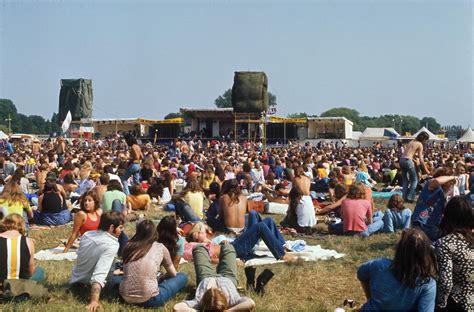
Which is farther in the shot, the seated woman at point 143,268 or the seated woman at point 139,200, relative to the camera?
the seated woman at point 139,200

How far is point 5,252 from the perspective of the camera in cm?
555

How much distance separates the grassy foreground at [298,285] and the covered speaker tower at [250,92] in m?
32.7

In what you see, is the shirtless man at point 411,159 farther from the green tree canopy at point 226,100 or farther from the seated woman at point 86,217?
the green tree canopy at point 226,100

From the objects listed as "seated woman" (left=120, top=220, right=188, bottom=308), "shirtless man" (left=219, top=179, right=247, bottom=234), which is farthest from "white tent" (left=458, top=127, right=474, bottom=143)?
"seated woman" (left=120, top=220, right=188, bottom=308)

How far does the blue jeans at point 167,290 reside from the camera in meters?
5.58

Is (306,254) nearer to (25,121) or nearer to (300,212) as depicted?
(300,212)

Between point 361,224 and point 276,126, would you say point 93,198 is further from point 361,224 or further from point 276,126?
point 276,126

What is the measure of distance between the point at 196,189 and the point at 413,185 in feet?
16.8

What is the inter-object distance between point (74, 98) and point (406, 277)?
1724 inches

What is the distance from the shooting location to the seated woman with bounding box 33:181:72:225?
10.8m

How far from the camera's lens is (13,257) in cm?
557

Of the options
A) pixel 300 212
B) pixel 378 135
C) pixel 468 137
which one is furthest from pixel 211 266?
pixel 378 135

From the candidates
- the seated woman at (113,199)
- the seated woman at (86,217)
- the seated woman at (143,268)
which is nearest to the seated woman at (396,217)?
the seated woman at (113,199)

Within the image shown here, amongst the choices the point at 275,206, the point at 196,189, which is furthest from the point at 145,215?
the point at 275,206
